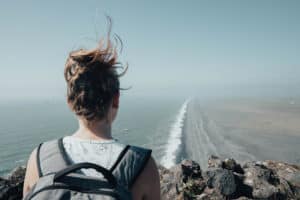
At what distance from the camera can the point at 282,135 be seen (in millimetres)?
77250

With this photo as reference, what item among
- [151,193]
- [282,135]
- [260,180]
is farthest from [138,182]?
[282,135]

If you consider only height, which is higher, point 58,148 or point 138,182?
point 58,148

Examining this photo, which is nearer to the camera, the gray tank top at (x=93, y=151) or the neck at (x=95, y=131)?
the gray tank top at (x=93, y=151)

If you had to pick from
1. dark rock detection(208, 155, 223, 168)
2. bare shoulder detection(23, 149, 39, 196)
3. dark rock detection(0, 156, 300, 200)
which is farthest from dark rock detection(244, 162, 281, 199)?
bare shoulder detection(23, 149, 39, 196)

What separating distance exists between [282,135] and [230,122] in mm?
29122

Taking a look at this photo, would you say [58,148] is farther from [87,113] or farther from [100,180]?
[100,180]

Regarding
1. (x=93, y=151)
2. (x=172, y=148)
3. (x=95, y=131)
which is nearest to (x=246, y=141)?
(x=172, y=148)

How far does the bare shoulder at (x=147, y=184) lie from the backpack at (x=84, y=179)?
2.0 inches

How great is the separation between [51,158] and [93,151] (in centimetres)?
30

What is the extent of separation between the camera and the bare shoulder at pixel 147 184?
2062 millimetres

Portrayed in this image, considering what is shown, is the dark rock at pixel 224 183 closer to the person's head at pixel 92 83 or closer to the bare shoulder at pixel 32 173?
the bare shoulder at pixel 32 173

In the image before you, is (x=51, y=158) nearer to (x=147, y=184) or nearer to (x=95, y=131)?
(x=95, y=131)

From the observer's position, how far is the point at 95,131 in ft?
7.75

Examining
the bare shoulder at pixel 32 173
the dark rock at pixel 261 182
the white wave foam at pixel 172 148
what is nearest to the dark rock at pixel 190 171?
the dark rock at pixel 261 182
